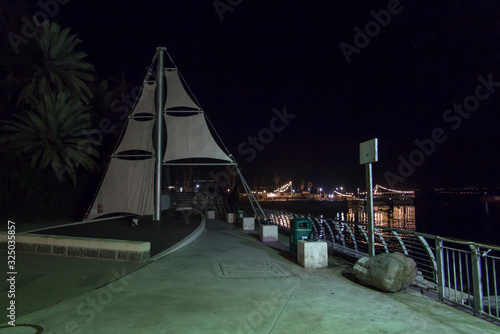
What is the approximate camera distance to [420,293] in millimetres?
6715

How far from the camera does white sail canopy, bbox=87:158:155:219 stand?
2034 cm

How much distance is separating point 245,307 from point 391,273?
289 cm

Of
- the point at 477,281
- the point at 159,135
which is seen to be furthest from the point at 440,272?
the point at 159,135

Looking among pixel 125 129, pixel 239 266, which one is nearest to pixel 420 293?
pixel 239 266

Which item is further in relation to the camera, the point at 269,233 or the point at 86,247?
the point at 269,233

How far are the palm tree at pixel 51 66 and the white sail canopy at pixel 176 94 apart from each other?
6.61 m

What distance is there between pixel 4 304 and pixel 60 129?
1802 cm

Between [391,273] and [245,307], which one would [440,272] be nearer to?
[391,273]

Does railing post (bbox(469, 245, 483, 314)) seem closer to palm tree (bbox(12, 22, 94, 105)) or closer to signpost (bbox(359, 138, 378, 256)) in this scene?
signpost (bbox(359, 138, 378, 256))

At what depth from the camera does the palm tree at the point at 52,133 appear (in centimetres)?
2019

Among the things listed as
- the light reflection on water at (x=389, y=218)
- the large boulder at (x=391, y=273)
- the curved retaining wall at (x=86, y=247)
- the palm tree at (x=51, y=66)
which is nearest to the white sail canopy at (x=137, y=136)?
the palm tree at (x=51, y=66)

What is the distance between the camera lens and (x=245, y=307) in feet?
18.5

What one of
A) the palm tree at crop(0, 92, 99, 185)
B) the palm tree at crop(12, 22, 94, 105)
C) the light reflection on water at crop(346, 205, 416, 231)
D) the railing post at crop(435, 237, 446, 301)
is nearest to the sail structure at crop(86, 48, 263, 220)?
the palm tree at crop(0, 92, 99, 185)

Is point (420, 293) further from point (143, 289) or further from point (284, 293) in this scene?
point (143, 289)
